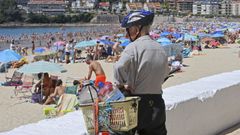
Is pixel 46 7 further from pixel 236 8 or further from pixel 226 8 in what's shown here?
pixel 236 8

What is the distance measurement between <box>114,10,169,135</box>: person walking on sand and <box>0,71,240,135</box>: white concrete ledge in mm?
563

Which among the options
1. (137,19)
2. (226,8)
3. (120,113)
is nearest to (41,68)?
(137,19)

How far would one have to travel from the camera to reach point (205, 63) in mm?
22094

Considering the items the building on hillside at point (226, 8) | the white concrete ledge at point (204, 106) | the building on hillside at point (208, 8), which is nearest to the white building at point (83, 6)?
the building on hillside at point (208, 8)

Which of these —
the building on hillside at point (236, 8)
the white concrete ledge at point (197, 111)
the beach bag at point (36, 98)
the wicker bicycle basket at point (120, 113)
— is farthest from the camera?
the building on hillside at point (236, 8)

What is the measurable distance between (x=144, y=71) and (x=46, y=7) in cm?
17934

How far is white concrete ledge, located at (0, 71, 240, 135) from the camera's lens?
339cm

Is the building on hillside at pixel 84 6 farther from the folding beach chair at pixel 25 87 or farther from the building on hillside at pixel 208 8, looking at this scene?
the folding beach chair at pixel 25 87

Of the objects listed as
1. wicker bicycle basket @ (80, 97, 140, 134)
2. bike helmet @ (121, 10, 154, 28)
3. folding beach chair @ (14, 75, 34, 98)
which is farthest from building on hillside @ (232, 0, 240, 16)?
wicker bicycle basket @ (80, 97, 140, 134)

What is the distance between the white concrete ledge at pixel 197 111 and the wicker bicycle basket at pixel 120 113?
1.69ft

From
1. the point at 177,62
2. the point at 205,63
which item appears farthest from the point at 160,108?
the point at 205,63

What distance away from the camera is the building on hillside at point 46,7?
582ft

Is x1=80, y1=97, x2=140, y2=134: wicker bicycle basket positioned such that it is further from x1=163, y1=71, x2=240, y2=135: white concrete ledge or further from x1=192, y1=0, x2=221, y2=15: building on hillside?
x1=192, y1=0, x2=221, y2=15: building on hillside

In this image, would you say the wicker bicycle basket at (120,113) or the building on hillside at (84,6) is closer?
the wicker bicycle basket at (120,113)
